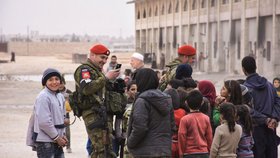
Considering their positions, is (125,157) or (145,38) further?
(145,38)

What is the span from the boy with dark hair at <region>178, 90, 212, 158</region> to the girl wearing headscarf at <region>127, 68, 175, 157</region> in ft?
1.64

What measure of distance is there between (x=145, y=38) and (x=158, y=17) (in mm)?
5920

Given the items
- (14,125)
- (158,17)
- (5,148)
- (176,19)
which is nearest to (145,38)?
(158,17)

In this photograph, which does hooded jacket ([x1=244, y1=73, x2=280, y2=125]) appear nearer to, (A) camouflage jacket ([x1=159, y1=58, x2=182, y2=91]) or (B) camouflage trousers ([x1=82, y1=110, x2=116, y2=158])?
(A) camouflage jacket ([x1=159, y1=58, x2=182, y2=91])

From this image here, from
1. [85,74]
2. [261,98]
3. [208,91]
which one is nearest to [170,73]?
[208,91]

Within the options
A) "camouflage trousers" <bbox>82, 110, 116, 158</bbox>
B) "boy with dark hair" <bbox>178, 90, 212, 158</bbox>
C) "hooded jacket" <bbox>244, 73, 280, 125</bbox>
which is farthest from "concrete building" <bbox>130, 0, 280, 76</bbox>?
"boy with dark hair" <bbox>178, 90, 212, 158</bbox>

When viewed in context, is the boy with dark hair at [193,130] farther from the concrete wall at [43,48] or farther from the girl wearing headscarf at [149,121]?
the concrete wall at [43,48]

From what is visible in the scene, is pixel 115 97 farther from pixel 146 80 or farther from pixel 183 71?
pixel 146 80

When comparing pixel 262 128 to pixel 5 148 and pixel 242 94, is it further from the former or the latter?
pixel 5 148

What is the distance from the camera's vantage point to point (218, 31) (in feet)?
137

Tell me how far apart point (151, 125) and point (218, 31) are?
35480 millimetres

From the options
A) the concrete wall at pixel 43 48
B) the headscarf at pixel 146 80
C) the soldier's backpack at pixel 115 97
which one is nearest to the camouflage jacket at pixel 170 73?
the soldier's backpack at pixel 115 97

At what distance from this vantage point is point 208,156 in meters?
7.44

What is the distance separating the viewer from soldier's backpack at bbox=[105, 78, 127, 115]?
8.27 m
